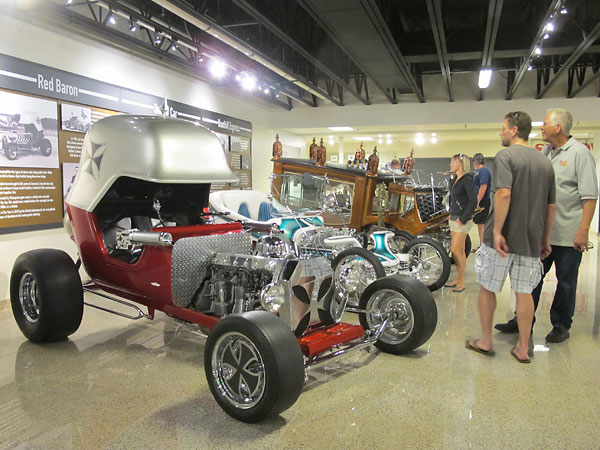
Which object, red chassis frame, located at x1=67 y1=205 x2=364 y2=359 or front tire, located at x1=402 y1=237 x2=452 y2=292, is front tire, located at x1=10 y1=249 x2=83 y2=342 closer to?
red chassis frame, located at x1=67 y1=205 x2=364 y2=359

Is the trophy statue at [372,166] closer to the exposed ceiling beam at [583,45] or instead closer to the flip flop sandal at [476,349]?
the flip flop sandal at [476,349]

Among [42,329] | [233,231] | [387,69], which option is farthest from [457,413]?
[387,69]

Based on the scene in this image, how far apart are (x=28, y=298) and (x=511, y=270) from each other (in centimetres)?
401

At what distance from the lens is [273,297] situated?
300cm

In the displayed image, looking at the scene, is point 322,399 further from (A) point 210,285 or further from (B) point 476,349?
(B) point 476,349

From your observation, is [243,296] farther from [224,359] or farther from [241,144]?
[241,144]

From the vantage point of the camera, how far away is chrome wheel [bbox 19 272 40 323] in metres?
Answer: 4.02

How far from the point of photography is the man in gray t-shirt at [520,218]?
337 centimetres

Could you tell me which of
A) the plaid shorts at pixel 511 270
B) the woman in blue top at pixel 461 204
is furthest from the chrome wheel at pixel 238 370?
the woman in blue top at pixel 461 204

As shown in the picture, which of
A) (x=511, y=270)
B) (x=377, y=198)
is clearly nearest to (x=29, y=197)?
(x=377, y=198)

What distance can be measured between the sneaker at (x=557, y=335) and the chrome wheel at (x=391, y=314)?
4.58ft

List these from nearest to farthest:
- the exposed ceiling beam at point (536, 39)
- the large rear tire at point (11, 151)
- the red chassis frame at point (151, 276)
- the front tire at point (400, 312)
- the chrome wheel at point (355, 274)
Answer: the red chassis frame at point (151, 276) < the front tire at point (400, 312) < the chrome wheel at point (355, 274) < the large rear tire at point (11, 151) < the exposed ceiling beam at point (536, 39)

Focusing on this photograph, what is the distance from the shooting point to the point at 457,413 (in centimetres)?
278

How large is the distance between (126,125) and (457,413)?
10.2 ft
